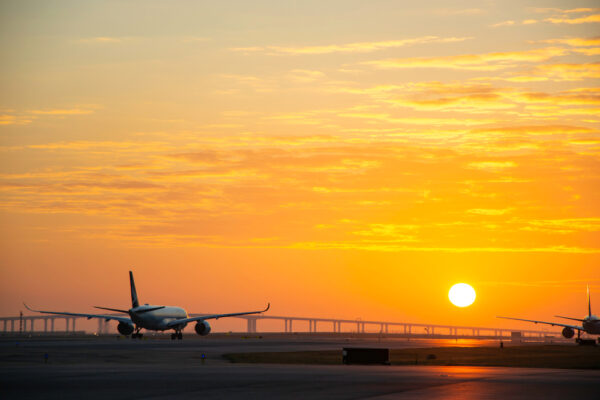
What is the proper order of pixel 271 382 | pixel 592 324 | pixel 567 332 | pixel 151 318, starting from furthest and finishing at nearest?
pixel 567 332
pixel 592 324
pixel 151 318
pixel 271 382

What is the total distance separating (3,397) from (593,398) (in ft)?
73.0

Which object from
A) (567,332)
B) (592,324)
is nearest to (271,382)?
(592,324)

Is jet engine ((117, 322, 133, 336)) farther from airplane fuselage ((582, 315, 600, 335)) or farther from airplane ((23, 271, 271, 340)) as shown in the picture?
airplane fuselage ((582, 315, 600, 335))

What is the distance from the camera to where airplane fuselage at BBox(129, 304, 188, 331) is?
118 m

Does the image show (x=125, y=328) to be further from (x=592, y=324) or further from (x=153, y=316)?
(x=592, y=324)

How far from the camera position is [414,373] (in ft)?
153

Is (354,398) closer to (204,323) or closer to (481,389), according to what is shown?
(481,389)

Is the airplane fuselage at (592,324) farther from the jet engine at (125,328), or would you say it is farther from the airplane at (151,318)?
the jet engine at (125,328)

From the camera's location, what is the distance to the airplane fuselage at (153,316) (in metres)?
118

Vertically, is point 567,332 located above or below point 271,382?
above

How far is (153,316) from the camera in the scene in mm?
120250

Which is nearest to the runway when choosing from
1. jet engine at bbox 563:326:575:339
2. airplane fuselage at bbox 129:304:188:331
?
airplane fuselage at bbox 129:304:188:331

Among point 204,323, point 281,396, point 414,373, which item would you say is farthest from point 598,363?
point 204,323

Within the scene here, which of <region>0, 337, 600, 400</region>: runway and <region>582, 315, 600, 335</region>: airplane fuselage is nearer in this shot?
<region>0, 337, 600, 400</region>: runway
